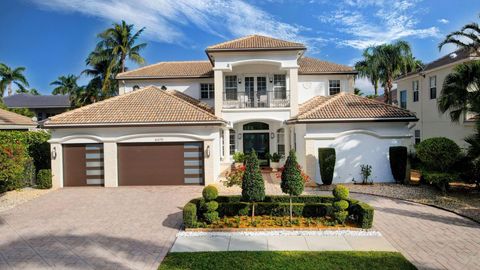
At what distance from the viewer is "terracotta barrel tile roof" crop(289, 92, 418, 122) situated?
16781 mm

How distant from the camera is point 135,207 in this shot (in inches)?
508

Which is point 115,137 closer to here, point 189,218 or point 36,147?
point 36,147

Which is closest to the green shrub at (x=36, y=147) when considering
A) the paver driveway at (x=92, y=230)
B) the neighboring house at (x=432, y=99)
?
the paver driveway at (x=92, y=230)

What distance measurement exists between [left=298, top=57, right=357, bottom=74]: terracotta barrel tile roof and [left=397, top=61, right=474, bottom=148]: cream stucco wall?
6.27 m

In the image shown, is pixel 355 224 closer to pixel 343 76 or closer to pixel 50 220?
pixel 50 220

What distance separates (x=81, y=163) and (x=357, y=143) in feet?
52.3

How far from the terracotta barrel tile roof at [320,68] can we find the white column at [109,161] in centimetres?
A: 1413

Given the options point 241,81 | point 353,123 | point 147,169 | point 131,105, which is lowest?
point 147,169

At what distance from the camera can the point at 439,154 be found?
13953 millimetres

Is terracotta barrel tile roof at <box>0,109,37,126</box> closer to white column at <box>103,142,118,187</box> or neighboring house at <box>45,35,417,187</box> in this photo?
neighboring house at <box>45,35,417,187</box>


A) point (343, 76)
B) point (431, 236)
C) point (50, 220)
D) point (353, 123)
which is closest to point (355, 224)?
point (431, 236)

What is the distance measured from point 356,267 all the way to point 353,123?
36.9 feet

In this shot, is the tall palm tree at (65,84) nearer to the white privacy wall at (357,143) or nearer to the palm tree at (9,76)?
the palm tree at (9,76)

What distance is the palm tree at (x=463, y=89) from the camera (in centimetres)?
1289
